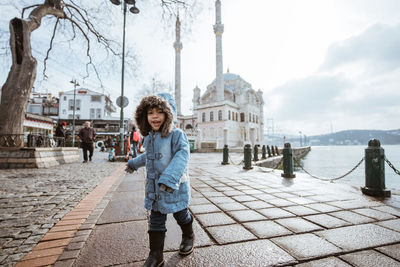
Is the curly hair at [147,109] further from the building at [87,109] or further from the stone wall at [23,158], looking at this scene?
the building at [87,109]

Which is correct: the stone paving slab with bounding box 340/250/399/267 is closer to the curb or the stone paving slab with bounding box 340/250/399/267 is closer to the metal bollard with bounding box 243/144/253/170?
the curb

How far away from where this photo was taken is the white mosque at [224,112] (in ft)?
117

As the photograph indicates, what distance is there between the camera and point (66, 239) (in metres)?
1.83

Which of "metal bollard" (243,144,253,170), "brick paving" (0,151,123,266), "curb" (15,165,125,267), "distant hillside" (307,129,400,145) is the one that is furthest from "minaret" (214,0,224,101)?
"distant hillside" (307,129,400,145)

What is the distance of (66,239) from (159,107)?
61.2 inches

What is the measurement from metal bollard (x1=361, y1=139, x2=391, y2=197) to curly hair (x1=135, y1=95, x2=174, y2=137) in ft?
13.0

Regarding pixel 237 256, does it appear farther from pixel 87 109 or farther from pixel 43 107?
pixel 43 107

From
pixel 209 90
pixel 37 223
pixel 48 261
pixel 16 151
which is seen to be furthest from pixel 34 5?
pixel 209 90

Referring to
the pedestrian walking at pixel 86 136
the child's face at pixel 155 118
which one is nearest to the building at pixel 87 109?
the pedestrian walking at pixel 86 136

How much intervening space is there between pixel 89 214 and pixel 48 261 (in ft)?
3.38

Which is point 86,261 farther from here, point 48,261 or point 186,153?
point 186,153

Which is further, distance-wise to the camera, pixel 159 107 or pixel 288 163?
pixel 288 163

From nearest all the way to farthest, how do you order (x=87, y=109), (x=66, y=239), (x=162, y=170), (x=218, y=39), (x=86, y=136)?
1. (x=162, y=170)
2. (x=66, y=239)
3. (x=86, y=136)
4. (x=218, y=39)
5. (x=87, y=109)

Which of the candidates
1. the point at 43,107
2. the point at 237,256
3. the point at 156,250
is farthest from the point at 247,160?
the point at 43,107
